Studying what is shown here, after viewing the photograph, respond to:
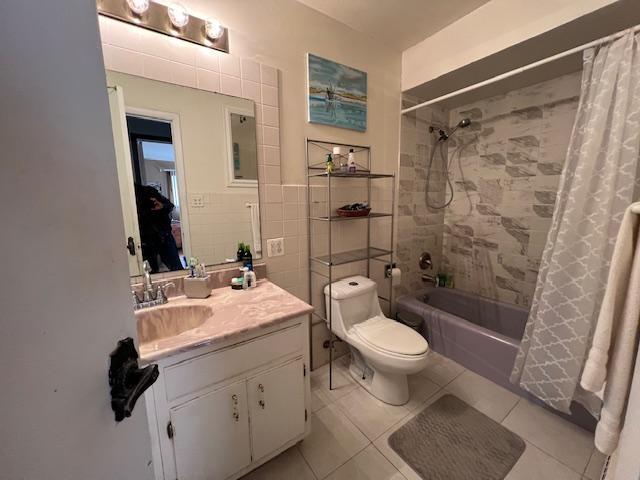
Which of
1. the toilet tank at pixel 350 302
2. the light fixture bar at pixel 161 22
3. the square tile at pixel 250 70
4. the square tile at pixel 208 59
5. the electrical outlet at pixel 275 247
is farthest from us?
the toilet tank at pixel 350 302

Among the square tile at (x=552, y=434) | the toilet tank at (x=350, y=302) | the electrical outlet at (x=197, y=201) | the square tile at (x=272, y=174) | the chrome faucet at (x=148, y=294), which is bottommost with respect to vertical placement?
the square tile at (x=552, y=434)

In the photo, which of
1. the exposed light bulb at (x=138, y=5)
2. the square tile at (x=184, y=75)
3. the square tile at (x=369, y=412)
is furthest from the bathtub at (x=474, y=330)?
the exposed light bulb at (x=138, y=5)

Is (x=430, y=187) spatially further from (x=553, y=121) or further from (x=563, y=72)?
(x=563, y=72)

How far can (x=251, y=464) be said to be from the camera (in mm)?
1120

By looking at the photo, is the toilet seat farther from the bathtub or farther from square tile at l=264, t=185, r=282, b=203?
square tile at l=264, t=185, r=282, b=203

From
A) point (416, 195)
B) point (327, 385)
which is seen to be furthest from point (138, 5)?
point (327, 385)

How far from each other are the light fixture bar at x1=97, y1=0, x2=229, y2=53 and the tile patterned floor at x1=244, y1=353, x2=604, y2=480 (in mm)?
2077

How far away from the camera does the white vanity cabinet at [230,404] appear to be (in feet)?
2.99

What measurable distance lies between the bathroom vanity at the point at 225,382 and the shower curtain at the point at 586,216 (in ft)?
4.26

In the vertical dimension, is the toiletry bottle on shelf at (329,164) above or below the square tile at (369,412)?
above

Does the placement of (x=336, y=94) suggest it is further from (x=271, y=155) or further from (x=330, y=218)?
(x=330, y=218)

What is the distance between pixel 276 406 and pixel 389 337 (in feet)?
2.53

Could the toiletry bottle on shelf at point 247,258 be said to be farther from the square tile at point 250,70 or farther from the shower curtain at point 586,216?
the shower curtain at point 586,216

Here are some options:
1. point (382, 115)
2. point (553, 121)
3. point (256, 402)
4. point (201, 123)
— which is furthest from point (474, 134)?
point (256, 402)
